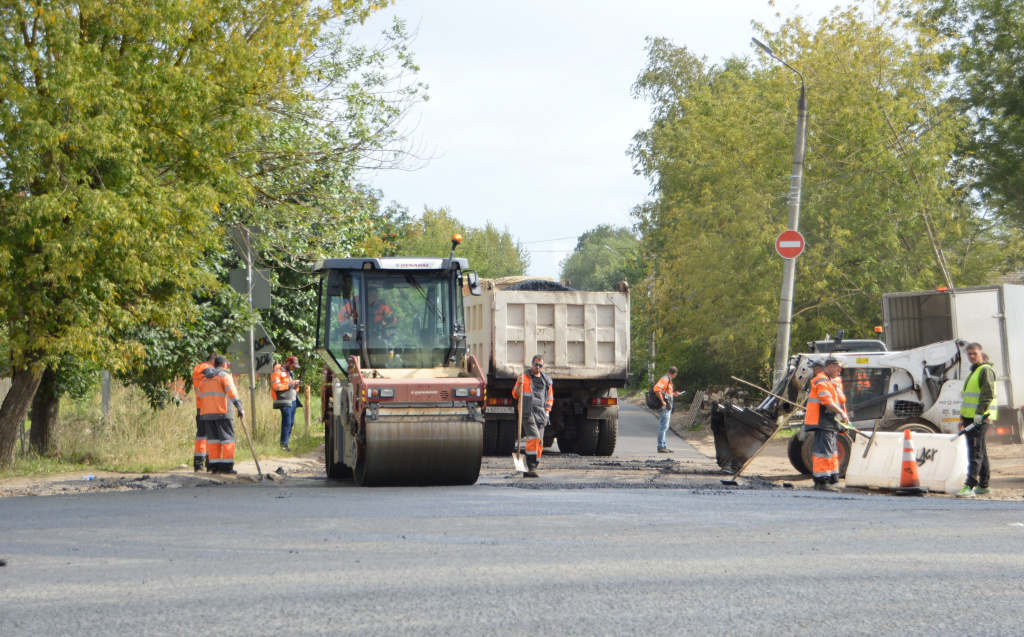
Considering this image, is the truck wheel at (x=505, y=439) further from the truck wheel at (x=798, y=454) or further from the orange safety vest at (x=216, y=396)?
the orange safety vest at (x=216, y=396)

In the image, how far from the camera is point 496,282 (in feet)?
67.3

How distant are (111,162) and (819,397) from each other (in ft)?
28.9

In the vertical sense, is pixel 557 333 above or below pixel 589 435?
above

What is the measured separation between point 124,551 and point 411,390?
4.57 metres

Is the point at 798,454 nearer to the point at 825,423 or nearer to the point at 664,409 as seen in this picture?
the point at 825,423

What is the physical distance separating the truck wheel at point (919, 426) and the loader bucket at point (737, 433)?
1805mm

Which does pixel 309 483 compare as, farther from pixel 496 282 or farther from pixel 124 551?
pixel 496 282

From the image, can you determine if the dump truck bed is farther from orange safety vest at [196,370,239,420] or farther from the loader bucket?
orange safety vest at [196,370,239,420]

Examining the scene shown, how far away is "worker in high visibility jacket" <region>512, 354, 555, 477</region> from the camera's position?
46.8 feet

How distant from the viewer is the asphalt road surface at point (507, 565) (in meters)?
5.55

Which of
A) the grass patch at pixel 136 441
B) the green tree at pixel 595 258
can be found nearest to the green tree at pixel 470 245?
the green tree at pixel 595 258

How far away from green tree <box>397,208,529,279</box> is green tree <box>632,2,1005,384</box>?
57.6 ft

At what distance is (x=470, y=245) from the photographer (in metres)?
74.1

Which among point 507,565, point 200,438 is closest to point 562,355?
point 200,438
